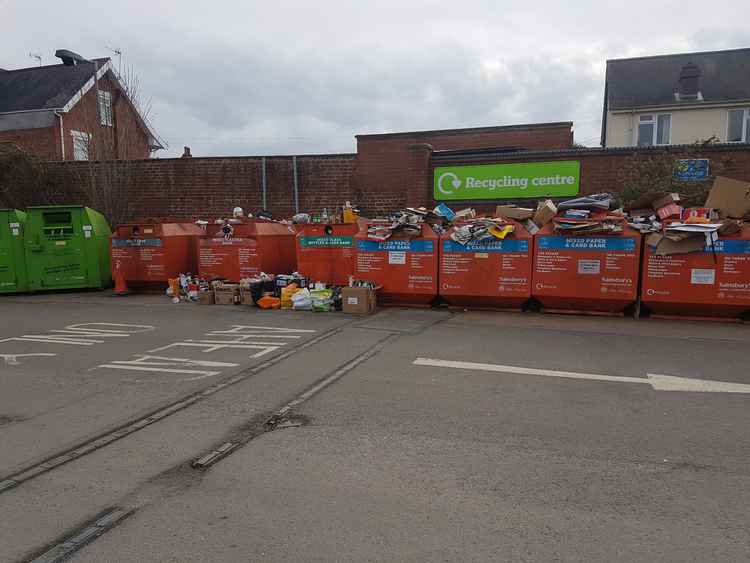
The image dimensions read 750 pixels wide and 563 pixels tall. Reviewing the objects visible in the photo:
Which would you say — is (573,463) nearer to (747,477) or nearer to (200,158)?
(747,477)

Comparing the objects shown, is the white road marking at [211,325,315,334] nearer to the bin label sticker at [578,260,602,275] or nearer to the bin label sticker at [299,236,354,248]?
the bin label sticker at [299,236,354,248]

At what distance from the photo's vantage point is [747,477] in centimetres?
357

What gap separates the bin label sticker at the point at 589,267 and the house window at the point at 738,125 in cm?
2561

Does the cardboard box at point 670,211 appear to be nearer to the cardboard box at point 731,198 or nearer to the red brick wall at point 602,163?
the cardboard box at point 731,198

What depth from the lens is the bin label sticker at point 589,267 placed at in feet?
30.6

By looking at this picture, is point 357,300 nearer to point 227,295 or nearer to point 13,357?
point 227,295

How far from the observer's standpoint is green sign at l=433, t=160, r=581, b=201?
13.9 m

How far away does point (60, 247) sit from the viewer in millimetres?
13328

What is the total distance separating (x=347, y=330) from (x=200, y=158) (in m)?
10.8

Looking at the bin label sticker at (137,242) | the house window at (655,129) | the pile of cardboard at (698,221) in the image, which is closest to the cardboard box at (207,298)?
the bin label sticker at (137,242)

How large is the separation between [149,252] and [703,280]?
11.5 meters

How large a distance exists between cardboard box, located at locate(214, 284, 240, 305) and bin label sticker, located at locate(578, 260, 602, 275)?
6.73 m

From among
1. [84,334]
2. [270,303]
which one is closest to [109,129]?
[270,303]

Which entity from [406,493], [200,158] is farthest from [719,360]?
[200,158]
